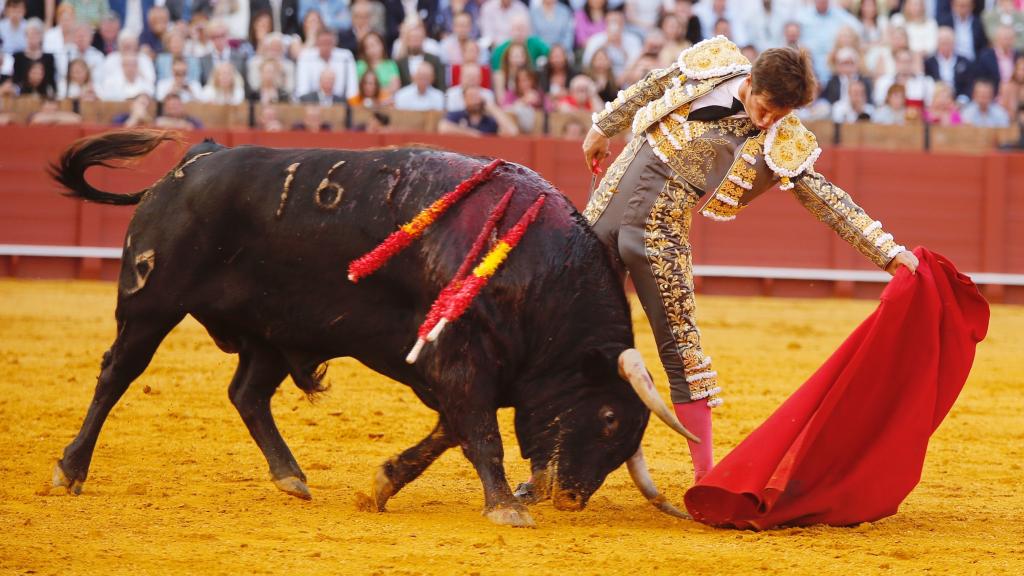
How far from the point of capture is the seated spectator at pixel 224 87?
34.2ft

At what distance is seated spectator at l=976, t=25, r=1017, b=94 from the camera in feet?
35.5

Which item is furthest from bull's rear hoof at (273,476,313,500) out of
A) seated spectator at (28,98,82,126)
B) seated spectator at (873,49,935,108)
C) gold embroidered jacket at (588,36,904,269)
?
seated spectator at (873,49,935,108)

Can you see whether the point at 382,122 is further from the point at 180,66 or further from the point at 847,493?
the point at 847,493

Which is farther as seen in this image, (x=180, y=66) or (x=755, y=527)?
(x=180, y=66)

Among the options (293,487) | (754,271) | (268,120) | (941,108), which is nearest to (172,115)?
(268,120)

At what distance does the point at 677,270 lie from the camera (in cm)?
385

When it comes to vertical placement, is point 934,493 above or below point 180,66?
below

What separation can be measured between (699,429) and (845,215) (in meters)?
0.71

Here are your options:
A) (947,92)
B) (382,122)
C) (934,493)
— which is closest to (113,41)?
(382,122)

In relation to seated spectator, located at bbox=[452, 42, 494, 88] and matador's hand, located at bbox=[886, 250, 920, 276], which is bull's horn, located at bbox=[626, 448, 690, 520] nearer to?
matador's hand, located at bbox=[886, 250, 920, 276]

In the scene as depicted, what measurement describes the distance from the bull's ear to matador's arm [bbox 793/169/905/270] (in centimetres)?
68

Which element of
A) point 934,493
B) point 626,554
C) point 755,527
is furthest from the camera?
point 934,493

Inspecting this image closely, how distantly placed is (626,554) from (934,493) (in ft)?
4.87

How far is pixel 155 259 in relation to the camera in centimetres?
398
